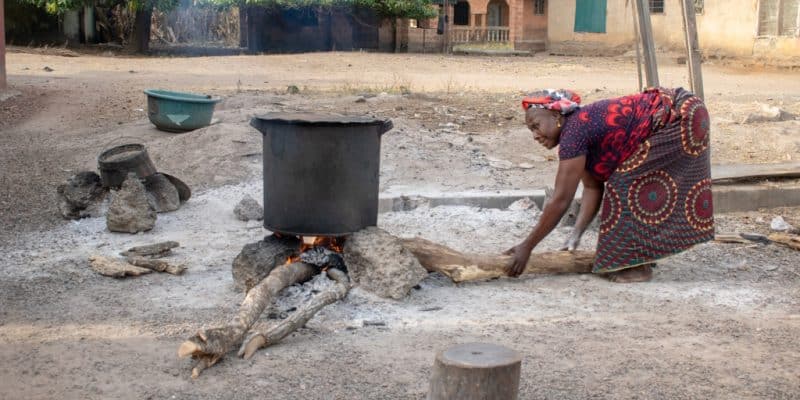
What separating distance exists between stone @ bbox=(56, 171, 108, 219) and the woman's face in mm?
3824

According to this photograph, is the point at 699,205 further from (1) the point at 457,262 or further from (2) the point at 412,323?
(2) the point at 412,323

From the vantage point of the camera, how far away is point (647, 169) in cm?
522

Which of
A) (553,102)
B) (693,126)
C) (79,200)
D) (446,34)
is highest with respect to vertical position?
(446,34)

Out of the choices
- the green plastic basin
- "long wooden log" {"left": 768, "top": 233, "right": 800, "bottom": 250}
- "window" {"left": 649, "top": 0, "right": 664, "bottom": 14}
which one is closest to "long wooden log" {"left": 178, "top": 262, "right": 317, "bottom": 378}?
"long wooden log" {"left": 768, "top": 233, "right": 800, "bottom": 250}

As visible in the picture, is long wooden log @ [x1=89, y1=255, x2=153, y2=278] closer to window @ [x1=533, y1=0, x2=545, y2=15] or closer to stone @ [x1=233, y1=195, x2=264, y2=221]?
stone @ [x1=233, y1=195, x2=264, y2=221]

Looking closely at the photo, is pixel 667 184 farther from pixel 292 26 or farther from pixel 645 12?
pixel 292 26

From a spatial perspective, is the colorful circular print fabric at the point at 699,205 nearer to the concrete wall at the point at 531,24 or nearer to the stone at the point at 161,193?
the stone at the point at 161,193

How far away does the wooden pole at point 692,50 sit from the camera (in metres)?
8.49

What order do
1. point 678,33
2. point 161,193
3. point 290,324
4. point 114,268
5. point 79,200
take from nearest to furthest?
1. point 290,324
2. point 114,268
3. point 79,200
4. point 161,193
5. point 678,33

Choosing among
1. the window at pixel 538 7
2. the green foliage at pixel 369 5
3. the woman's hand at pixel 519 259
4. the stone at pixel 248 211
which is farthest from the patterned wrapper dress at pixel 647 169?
the window at pixel 538 7

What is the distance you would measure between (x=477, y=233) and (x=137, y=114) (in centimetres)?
682

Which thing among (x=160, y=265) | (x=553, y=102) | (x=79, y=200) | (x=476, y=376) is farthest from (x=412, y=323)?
(x=79, y=200)

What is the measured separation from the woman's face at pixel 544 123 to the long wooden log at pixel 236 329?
1.56m

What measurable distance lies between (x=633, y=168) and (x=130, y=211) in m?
3.65
